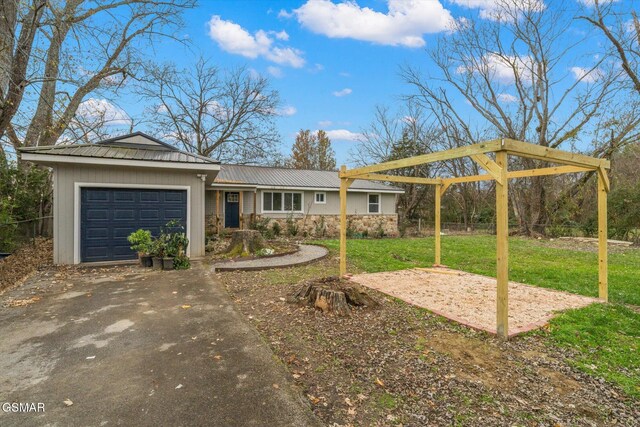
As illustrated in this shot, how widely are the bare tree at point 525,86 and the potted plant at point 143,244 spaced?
58.7 ft

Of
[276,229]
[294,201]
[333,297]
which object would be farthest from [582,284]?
[294,201]

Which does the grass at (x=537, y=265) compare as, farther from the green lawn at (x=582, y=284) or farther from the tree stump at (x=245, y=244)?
the tree stump at (x=245, y=244)

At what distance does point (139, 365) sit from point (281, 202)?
41.6 ft

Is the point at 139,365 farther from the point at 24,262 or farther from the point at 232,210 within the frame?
the point at 232,210

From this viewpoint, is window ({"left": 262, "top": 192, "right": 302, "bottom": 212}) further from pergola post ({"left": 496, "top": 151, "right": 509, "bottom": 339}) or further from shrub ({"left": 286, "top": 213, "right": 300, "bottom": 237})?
pergola post ({"left": 496, "top": 151, "right": 509, "bottom": 339})

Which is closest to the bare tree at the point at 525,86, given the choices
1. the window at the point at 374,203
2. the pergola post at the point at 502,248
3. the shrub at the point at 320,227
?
the window at the point at 374,203

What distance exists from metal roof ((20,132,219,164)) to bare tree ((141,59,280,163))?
41.3 ft

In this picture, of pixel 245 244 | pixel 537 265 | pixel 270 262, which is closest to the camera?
pixel 270 262

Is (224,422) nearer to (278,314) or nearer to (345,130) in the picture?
(278,314)

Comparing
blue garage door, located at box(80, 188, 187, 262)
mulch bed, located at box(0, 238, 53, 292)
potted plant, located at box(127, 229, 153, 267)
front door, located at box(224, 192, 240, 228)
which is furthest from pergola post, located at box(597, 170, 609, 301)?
front door, located at box(224, 192, 240, 228)

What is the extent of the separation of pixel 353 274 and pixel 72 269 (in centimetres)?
650

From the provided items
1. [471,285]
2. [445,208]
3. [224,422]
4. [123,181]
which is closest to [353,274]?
[471,285]

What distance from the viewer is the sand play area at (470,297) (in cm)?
413

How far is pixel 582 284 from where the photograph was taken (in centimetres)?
610
